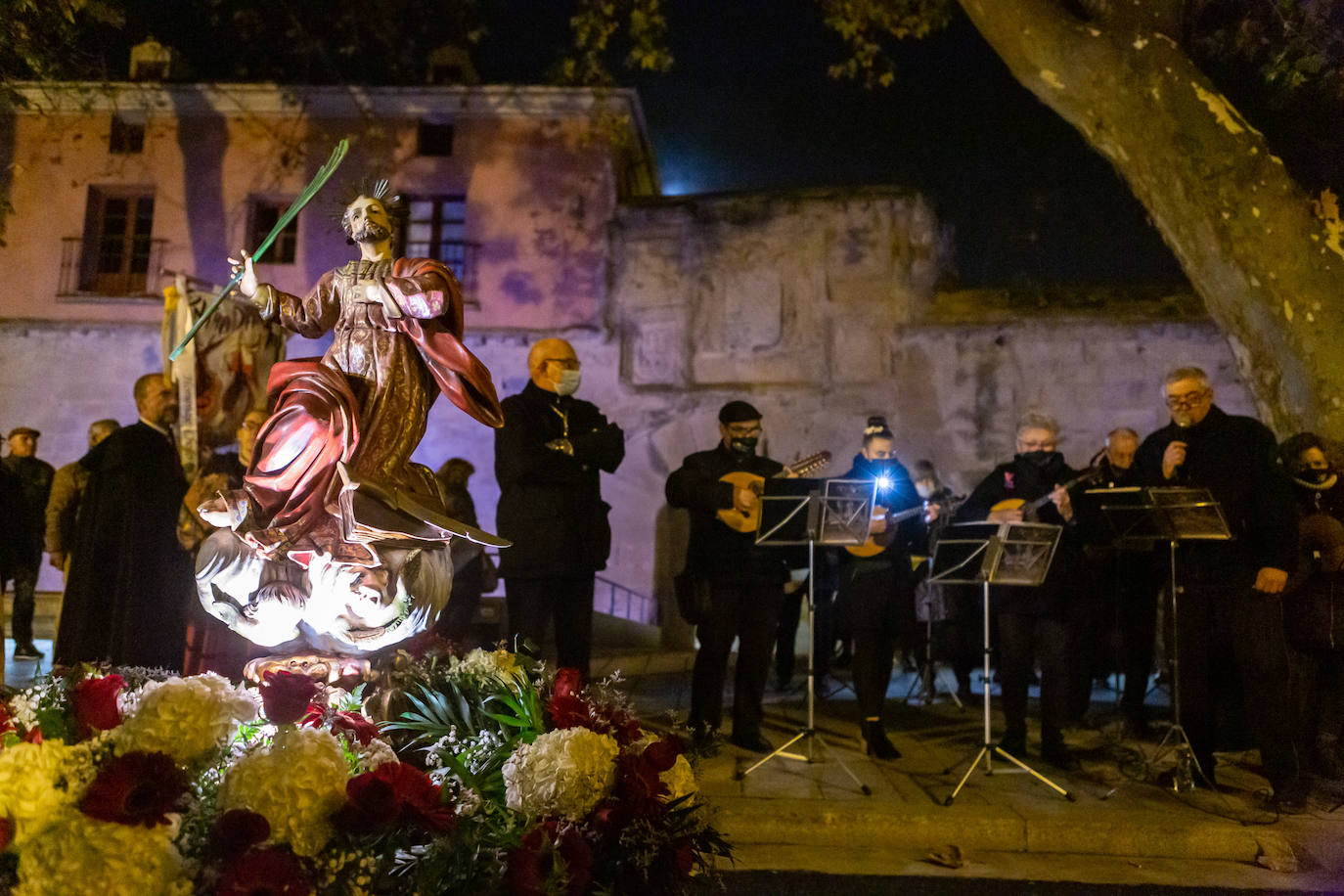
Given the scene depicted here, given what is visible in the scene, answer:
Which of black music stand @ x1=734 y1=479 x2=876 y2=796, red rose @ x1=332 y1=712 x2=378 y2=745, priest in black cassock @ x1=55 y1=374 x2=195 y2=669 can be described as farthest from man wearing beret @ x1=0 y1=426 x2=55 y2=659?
red rose @ x1=332 y1=712 x2=378 y2=745

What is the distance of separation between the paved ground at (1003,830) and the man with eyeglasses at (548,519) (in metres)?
0.90

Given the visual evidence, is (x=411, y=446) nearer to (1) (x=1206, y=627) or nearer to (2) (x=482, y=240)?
(1) (x=1206, y=627)

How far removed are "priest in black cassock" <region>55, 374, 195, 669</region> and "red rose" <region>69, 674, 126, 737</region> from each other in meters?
3.20

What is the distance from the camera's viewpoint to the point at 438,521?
9.75ft

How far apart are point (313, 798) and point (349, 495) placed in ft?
3.29

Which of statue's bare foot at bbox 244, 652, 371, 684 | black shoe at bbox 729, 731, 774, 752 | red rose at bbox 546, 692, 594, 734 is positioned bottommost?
black shoe at bbox 729, 731, 774, 752

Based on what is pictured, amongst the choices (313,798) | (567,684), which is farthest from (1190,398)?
(313,798)

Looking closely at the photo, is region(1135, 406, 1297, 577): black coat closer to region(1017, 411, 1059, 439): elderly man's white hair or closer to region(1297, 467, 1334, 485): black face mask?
region(1297, 467, 1334, 485): black face mask

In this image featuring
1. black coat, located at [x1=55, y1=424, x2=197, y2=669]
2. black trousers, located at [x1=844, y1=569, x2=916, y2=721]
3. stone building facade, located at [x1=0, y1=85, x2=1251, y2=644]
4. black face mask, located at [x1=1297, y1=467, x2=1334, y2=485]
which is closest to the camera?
black coat, located at [x1=55, y1=424, x2=197, y2=669]

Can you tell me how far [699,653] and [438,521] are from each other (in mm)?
2973

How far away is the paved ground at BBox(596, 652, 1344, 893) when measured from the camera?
4.03 metres

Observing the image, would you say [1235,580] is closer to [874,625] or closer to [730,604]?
[874,625]

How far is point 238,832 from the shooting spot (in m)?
2.02

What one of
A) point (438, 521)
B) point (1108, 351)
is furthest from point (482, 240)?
point (438, 521)
